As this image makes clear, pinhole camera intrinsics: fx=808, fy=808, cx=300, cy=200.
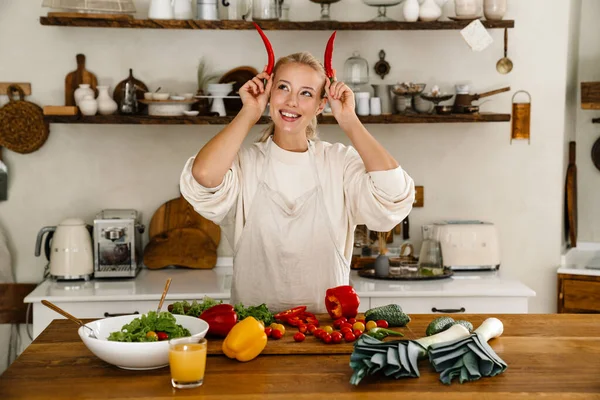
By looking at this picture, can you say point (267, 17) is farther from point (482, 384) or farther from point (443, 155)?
point (482, 384)

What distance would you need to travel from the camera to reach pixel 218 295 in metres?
3.75

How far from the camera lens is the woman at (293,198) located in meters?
2.68

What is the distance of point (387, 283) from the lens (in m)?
3.96

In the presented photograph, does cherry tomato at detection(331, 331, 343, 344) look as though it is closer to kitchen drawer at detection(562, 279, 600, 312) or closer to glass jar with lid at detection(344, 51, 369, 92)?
glass jar with lid at detection(344, 51, 369, 92)

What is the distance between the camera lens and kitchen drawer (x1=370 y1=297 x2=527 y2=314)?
12.5 feet

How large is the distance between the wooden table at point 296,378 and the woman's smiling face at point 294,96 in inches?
33.3

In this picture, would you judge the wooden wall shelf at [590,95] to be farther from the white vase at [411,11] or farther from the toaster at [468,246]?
the white vase at [411,11]

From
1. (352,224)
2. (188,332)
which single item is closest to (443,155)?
(352,224)

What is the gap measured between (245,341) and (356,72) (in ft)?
7.98

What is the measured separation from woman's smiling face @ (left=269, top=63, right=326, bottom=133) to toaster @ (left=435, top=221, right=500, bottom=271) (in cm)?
174

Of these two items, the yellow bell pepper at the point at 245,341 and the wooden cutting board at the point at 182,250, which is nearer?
the yellow bell pepper at the point at 245,341

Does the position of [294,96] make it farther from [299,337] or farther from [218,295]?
[218,295]

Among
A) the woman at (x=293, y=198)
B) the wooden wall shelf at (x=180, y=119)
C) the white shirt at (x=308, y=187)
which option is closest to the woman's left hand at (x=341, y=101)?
the woman at (x=293, y=198)

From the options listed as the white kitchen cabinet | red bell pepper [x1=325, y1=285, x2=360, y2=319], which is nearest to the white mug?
the white kitchen cabinet
